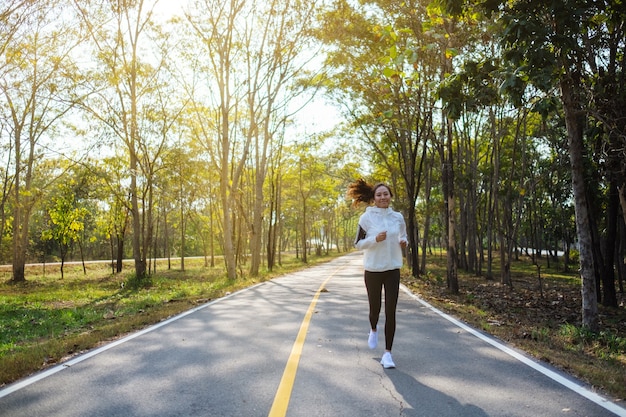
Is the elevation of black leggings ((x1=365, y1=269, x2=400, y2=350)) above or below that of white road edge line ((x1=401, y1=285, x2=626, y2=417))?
above

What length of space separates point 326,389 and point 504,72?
5.12 metres

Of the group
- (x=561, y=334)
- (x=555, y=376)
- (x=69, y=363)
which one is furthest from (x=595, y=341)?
(x=69, y=363)

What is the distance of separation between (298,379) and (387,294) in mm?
1511

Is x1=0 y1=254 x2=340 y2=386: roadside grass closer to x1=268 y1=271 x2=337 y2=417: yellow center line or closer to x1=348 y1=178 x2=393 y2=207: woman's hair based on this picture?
x1=268 y1=271 x2=337 y2=417: yellow center line

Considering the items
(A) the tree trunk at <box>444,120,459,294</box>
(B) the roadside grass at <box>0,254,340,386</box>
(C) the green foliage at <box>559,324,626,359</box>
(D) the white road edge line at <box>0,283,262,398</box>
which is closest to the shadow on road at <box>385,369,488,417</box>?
(C) the green foliage at <box>559,324,626,359</box>

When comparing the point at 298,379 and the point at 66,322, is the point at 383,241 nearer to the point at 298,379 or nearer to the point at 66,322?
the point at 298,379

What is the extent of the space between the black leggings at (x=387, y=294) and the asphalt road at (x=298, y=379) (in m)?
0.42

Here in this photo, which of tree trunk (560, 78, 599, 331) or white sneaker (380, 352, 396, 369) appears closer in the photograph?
white sneaker (380, 352, 396, 369)

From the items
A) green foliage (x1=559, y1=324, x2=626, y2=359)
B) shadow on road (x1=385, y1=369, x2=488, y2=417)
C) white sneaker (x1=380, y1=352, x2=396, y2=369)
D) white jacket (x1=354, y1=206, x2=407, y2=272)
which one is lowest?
green foliage (x1=559, y1=324, x2=626, y2=359)

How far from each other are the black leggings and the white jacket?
0.09m

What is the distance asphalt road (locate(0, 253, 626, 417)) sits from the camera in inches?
152

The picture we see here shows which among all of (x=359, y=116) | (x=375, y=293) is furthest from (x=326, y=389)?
(x=359, y=116)

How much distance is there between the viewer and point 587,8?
281 inches

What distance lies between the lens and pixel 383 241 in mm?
5535
